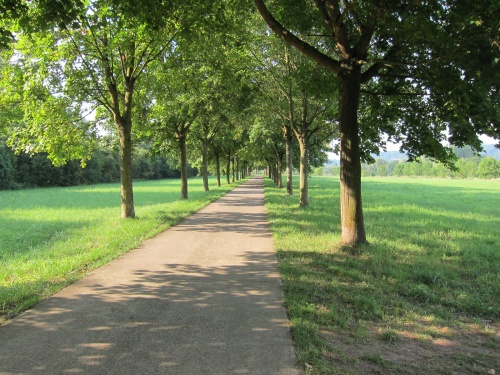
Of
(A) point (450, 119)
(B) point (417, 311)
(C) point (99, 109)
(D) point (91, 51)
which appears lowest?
(B) point (417, 311)

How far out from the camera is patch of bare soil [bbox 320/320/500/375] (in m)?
3.24

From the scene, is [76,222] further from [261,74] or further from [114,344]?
[114,344]

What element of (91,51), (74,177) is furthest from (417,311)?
(74,177)

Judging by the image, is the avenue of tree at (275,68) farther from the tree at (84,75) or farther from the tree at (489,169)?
the tree at (489,169)

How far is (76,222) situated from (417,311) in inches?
475

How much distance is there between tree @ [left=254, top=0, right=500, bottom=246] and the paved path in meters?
3.56

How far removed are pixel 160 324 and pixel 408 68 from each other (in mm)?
7120

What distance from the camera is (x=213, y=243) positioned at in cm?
866

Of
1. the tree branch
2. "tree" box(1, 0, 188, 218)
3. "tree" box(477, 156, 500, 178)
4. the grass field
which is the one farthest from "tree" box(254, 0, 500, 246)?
"tree" box(477, 156, 500, 178)

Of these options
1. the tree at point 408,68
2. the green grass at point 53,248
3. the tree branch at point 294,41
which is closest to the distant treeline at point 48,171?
the green grass at point 53,248

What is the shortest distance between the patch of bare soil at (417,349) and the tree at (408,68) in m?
3.61

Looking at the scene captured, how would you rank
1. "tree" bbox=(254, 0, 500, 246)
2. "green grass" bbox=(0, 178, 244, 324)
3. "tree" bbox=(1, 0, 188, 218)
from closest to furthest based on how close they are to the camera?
"green grass" bbox=(0, 178, 244, 324) → "tree" bbox=(254, 0, 500, 246) → "tree" bbox=(1, 0, 188, 218)

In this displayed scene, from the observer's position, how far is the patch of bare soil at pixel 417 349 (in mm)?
3242

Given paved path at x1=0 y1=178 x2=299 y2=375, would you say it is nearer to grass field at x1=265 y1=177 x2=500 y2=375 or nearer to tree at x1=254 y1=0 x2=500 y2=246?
grass field at x1=265 y1=177 x2=500 y2=375
